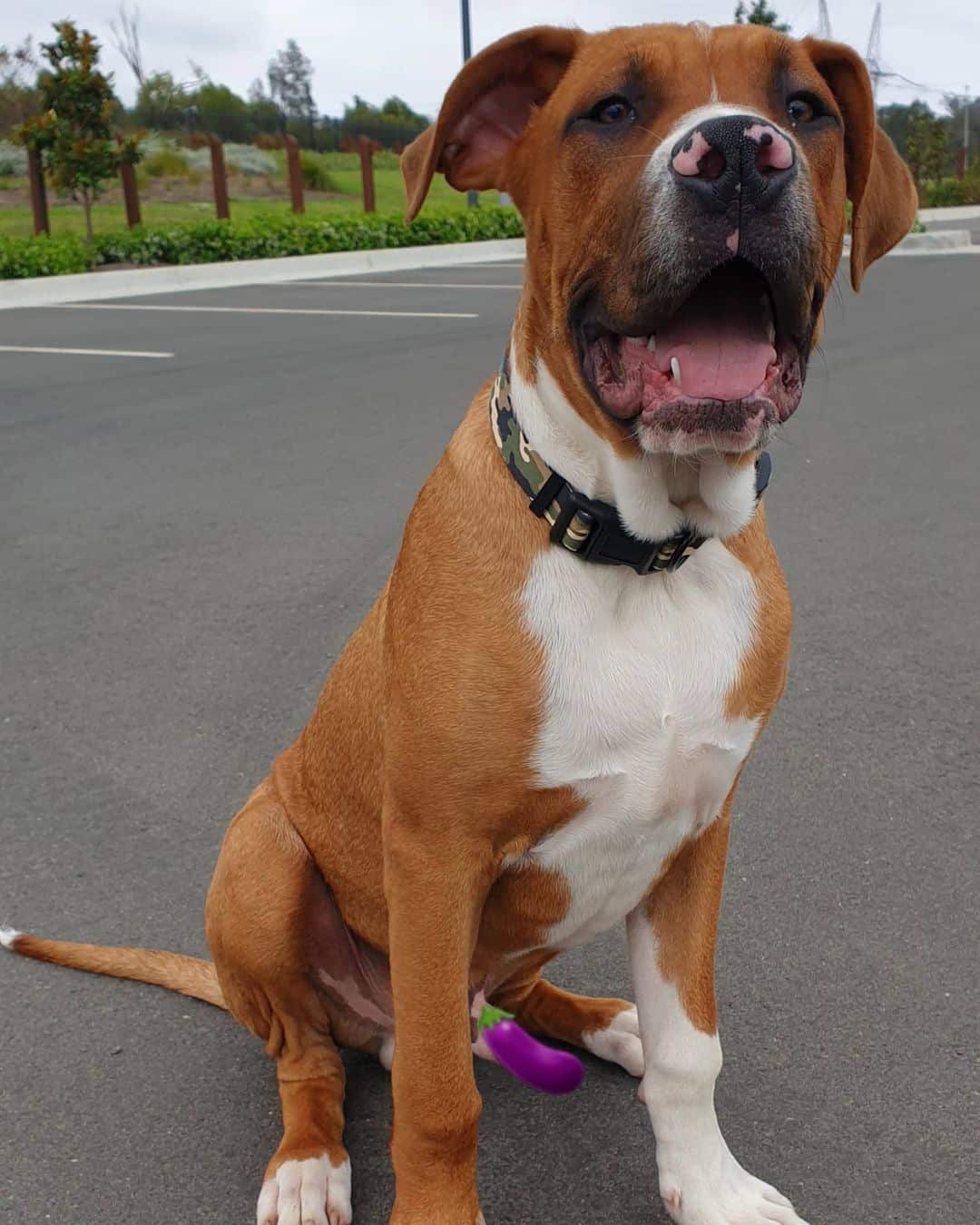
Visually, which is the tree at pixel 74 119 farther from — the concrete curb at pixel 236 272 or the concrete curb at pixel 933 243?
the concrete curb at pixel 933 243

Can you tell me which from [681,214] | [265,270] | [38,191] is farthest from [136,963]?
Result: [38,191]

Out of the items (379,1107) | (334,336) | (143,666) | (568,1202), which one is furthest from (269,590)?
(334,336)

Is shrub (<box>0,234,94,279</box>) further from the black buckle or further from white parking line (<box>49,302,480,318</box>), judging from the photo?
the black buckle

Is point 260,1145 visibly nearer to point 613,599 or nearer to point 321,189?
point 613,599

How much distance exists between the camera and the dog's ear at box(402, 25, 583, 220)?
2338 mm

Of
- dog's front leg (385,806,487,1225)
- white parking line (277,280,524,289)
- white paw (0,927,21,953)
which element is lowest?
white paw (0,927,21,953)

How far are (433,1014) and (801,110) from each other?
1.53 m

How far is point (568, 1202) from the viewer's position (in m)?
2.49

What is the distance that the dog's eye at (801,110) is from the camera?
2.20m

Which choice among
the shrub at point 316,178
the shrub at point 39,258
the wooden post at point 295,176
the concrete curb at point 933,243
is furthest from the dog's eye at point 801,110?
the shrub at point 316,178

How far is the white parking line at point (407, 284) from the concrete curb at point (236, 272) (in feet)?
2.13

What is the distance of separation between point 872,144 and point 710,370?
2.00ft

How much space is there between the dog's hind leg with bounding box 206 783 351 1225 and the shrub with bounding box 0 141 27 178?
23.6 m

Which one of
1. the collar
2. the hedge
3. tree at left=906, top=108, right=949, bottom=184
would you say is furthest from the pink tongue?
tree at left=906, top=108, right=949, bottom=184
